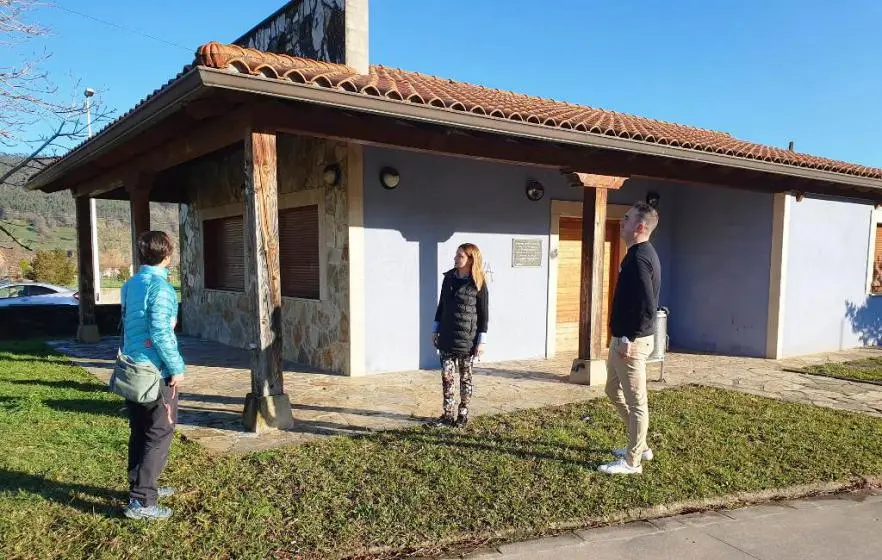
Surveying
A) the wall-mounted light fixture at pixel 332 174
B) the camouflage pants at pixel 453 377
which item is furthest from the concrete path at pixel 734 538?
the wall-mounted light fixture at pixel 332 174

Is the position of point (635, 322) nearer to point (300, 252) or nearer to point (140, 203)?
point (300, 252)

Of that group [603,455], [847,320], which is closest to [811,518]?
[603,455]

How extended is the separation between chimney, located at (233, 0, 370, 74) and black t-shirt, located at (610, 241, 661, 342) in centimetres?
406

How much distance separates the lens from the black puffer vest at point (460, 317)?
464cm

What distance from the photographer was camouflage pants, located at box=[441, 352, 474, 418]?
4719mm

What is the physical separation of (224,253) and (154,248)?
23.6 ft

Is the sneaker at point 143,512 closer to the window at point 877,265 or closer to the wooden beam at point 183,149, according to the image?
the wooden beam at point 183,149

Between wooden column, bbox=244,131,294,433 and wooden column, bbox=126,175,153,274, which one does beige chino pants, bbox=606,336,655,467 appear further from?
wooden column, bbox=126,175,153,274

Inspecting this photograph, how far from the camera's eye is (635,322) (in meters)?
3.67

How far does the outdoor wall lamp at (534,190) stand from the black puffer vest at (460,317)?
11.9 ft

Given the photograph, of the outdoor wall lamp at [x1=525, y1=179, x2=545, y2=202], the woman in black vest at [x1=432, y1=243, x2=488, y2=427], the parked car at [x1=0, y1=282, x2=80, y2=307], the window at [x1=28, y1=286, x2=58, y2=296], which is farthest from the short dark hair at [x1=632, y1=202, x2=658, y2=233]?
the window at [x1=28, y1=286, x2=58, y2=296]

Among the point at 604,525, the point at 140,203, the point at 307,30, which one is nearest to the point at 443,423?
the point at 604,525

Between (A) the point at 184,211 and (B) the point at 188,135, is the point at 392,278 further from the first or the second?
(A) the point at 184,211

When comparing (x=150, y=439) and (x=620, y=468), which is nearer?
(x=150, y=439)
